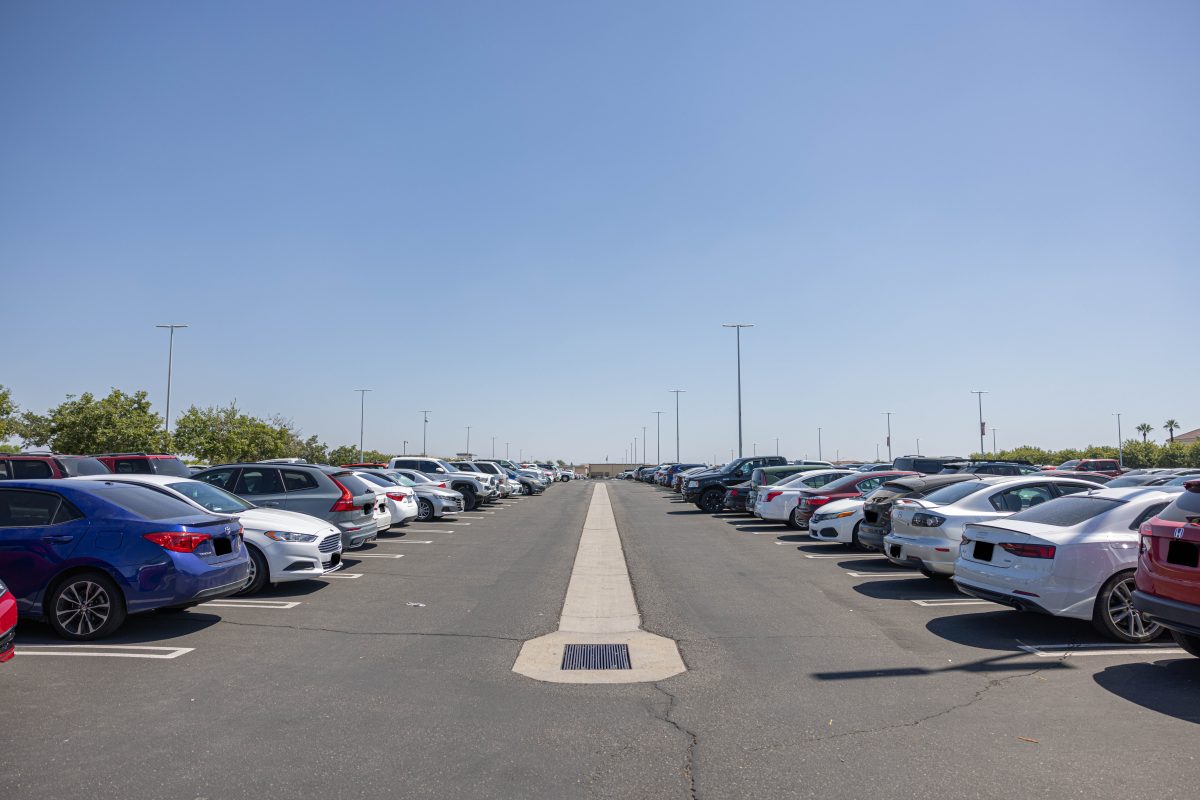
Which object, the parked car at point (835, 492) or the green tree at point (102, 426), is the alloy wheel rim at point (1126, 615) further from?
the green tree at point (102, 426)

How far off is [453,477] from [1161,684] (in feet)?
78.3

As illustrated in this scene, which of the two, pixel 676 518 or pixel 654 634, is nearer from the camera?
pixel 654 634

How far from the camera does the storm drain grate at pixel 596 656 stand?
735 cm

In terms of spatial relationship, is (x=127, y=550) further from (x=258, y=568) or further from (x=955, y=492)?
(x=955, y=492)

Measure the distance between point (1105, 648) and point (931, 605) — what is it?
246cm

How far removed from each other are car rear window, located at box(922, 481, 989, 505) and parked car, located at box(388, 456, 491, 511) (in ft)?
59.8

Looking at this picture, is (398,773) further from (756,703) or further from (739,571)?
(739,571)

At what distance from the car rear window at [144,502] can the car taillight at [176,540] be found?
0.34 meters

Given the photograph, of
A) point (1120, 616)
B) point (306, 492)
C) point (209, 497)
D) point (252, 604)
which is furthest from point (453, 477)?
point (1120, 616)

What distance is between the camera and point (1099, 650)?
7.71 metres

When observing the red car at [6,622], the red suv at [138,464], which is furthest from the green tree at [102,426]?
the red car at [6,622]

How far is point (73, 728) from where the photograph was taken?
212 inches

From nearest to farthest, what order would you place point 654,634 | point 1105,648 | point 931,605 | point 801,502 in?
point 1105,648, point 654,634, point 931,605, point 801,502

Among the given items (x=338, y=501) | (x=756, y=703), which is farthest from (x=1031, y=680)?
(x=338, y=501)
